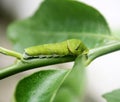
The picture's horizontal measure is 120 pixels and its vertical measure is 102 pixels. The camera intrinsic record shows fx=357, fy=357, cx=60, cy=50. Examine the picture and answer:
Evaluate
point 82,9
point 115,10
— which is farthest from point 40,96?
point 115,10

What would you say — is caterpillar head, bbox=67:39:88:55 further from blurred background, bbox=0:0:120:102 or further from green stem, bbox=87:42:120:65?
blurred background, bbox=0:0:120:102

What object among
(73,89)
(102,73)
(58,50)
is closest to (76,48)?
(58,50)

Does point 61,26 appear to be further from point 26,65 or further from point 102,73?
point 102,73

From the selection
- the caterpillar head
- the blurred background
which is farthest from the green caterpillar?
the blurred background

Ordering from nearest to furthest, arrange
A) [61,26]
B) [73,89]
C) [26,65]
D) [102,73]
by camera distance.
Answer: [73,89], [26,65], [61,26], [102,73]

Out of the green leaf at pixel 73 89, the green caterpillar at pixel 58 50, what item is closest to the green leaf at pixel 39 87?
the green caterpillar at pixel 58 50

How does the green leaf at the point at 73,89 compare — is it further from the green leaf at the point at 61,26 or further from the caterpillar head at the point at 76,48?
the green leaf at the point at 61,26

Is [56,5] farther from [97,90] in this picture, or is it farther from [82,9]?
[97,90]
